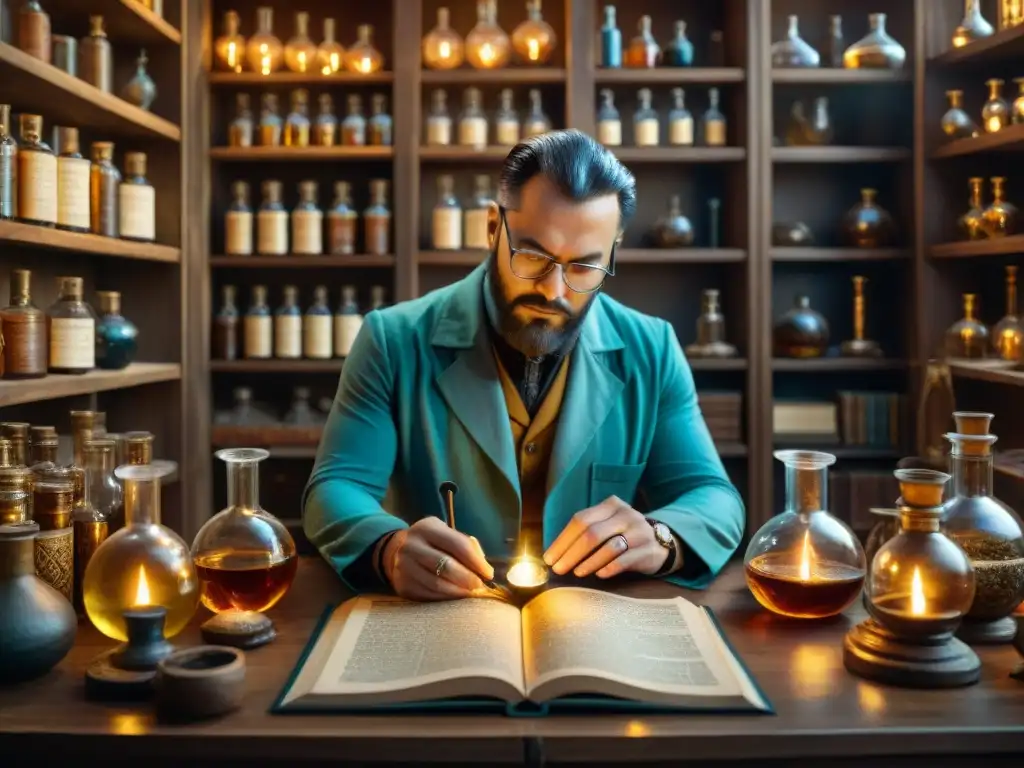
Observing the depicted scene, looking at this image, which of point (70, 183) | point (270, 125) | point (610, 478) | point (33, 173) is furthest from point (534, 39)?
point (610, 478)

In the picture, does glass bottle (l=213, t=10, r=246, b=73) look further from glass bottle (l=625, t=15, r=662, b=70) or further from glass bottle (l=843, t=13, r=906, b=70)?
glass bottle (l=843, t=13, r=906, b=70)

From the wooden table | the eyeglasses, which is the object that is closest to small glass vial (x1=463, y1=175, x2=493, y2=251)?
the eyeglasses

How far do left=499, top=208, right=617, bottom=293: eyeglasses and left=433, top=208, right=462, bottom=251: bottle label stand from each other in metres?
1.87

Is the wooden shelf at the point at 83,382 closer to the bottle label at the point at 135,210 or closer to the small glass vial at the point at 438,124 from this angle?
the bottle label at the point at 135,210

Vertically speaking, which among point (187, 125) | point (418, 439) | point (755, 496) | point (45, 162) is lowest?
point (755, 496)

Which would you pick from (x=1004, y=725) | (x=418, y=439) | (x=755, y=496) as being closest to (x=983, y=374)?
(x=755, y=496)

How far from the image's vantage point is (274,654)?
1109 mm

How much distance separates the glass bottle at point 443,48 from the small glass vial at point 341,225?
500mm

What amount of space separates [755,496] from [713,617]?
2.25 meters

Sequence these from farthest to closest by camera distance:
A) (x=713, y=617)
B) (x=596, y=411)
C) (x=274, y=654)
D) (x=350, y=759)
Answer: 1. (x=596, y=411)
2. (x=713, y=617)
3. (x=274, y=654)
4. (x=350, y=759)

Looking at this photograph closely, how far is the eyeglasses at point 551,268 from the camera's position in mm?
1608

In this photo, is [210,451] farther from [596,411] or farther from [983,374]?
[983,374]

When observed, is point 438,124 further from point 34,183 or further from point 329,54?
point 34,183

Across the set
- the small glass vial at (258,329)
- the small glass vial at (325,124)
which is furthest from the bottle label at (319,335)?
the small glass vial at (325,124)
